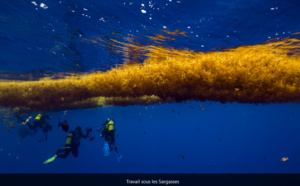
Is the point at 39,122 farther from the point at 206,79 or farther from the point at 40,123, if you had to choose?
the point at 206,79

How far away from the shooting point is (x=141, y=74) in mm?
8695

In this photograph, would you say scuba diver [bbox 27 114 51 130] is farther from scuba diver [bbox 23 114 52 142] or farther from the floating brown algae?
the floating brown algae

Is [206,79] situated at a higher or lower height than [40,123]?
higher

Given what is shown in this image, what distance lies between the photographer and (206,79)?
762cm

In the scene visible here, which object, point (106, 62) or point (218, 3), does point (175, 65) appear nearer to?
point (218, 3)

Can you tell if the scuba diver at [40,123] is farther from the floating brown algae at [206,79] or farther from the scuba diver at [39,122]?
the floating brown algae at [206,79]

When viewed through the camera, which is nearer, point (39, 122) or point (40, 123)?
point (39, 122)

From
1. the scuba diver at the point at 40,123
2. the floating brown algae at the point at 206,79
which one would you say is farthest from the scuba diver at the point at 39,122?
the floating brown algae at the point at 206,79

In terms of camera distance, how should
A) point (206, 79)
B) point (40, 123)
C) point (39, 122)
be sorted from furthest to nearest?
point (40, 123)
point (39, 122)
point (206, 79)

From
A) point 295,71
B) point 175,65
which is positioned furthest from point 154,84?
point 295,71

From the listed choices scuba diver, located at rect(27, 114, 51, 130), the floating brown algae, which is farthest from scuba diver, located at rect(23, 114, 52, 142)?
the floating brown algae

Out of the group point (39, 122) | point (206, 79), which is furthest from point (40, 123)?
point (206, 79)

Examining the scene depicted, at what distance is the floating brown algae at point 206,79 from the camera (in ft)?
24.2
